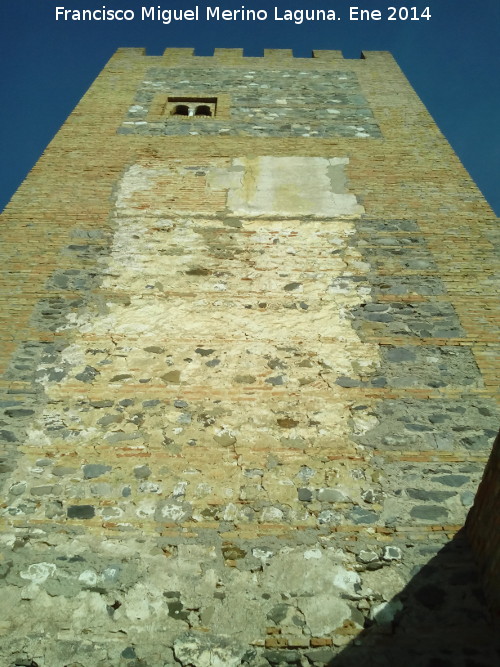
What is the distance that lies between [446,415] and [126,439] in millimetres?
2375

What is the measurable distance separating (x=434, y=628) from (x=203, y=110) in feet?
24.2

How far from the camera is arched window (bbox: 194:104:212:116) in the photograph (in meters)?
8.25

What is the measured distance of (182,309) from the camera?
16.7 ft

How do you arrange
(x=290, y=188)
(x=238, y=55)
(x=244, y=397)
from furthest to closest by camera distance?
(x=238, y=55) → (x=290, y=188) → (x=244, y=397)

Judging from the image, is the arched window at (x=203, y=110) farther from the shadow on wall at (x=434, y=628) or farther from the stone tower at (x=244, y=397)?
the shadow on wall at (x=434, y=628)

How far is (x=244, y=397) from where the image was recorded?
14.3 ft

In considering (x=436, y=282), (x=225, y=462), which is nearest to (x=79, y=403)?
(x=225, y=462)

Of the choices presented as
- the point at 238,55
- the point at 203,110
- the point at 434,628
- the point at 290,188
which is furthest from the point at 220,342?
the point at 238,55

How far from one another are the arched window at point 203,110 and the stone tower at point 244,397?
2.88 feet

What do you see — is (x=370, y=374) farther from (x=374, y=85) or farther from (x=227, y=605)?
(x=374, y=85)

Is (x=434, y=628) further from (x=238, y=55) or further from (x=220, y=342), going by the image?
(x=238, y=55)

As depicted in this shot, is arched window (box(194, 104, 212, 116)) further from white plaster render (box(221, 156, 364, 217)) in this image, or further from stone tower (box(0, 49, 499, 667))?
white plaster render (box(221, 156, 364, 217))

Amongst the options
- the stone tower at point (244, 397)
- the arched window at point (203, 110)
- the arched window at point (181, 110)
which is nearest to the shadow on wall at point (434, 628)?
the stone tower at point (244, 397)

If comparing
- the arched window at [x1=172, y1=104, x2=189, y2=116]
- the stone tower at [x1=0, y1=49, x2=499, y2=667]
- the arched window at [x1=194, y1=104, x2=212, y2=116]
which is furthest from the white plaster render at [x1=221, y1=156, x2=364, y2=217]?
the arched window at [x1=172, y1=104, x2=189, y2=116]
